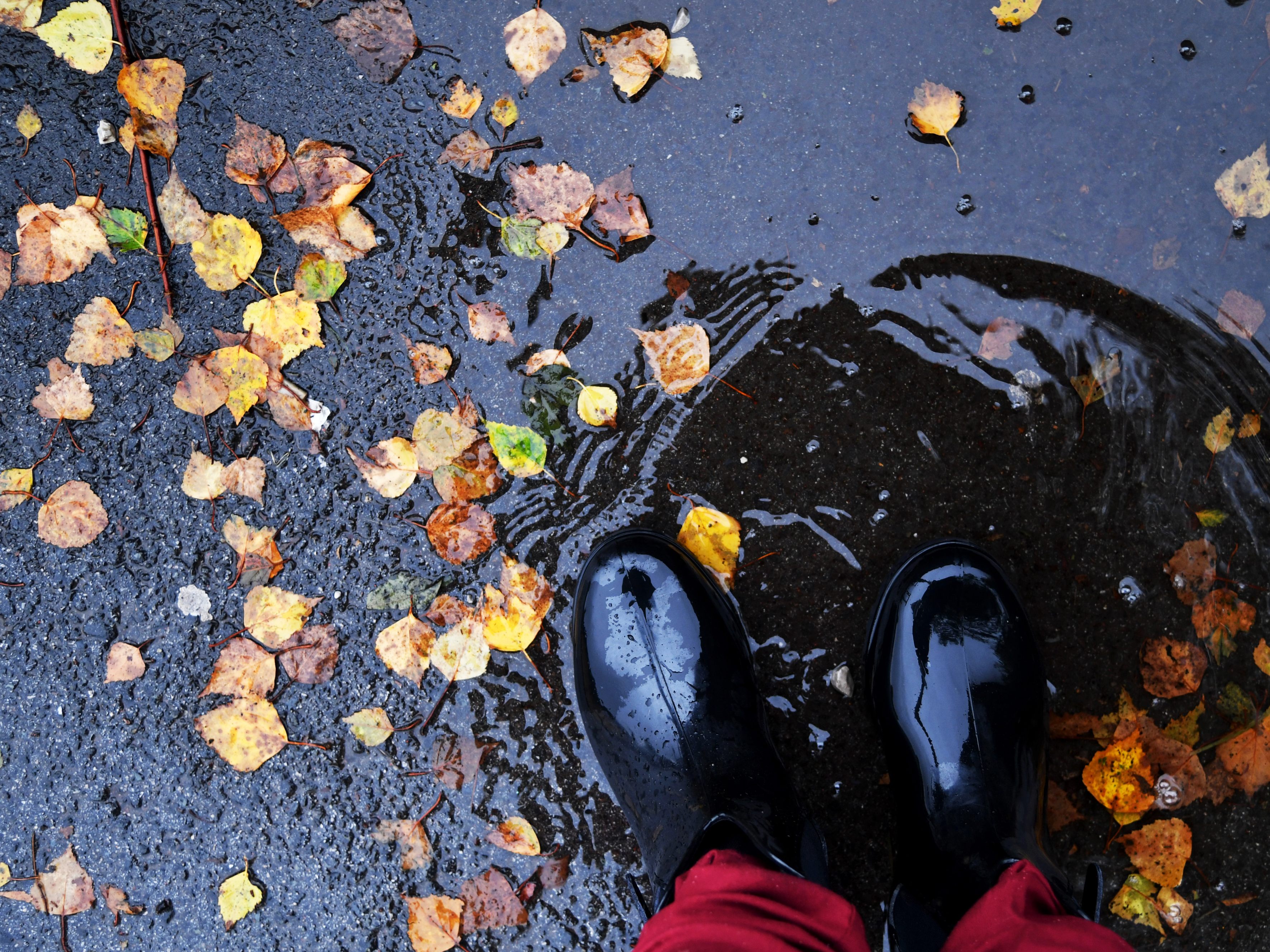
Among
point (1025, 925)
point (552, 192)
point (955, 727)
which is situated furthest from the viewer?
point (552, 192)

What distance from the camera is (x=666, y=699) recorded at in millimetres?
1469

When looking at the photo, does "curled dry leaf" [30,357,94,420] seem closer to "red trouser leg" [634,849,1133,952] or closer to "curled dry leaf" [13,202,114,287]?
"curled dry leaf" [13,202,114,287]

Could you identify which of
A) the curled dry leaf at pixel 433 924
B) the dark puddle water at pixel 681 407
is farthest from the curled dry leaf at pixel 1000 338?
the curled dry leaf at pixel 433 924

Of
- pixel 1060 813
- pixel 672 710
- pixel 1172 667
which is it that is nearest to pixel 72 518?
pixel 672 710

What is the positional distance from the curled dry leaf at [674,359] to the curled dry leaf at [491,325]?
0.26 metres

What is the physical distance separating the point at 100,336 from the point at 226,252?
1.11ft

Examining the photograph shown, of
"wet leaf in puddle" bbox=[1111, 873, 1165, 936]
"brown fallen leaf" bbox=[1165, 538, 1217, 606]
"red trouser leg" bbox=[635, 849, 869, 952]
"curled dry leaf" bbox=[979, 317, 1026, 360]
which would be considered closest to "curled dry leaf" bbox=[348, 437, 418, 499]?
"red trouser leg" bbox=[635, 849, 869, 952]

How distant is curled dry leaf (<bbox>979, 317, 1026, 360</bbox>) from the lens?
4.90ft

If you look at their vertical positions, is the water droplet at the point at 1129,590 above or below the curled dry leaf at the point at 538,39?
below

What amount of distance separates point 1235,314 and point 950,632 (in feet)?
2.87

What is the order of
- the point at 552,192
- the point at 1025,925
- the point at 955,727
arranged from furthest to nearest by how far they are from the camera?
the point at 552,192 < the point at 955,727 < the point at 1025,925

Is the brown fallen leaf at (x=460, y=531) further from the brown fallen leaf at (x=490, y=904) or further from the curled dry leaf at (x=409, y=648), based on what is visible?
the brown fallen leaf at (x=490, y=904)

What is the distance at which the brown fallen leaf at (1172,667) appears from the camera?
148 cm

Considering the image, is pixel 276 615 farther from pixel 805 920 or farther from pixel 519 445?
pixel 805 920
